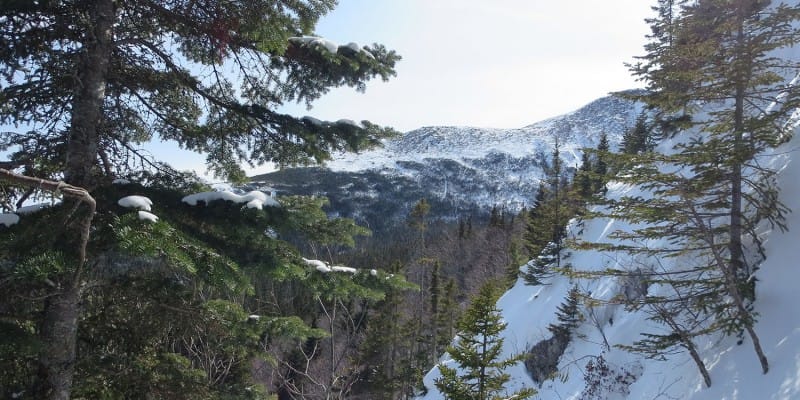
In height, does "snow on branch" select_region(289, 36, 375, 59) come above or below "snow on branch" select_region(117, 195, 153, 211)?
above

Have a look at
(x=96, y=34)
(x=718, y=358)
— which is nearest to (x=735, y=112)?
(x=718, y=358)

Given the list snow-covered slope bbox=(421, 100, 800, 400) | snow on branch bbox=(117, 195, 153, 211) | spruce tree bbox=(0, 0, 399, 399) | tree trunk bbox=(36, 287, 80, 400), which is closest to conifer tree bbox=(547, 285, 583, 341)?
snow-covered slope bbox=(421, 100, 800, 400)

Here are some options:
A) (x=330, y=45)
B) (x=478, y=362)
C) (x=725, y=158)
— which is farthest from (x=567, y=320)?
(x=330, y=45)

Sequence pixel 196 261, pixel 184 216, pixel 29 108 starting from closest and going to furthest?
pixel 196 261 < pixel 184 216 < pixel 29 108

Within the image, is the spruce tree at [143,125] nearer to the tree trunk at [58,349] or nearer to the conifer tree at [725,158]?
the tree trunk at [58,349]

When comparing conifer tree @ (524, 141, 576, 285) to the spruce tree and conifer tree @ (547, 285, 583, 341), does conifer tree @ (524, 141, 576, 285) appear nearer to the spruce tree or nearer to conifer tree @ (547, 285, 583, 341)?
conifer tree @ (547, 285, 583, 341)

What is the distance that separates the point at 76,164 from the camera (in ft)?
13.9

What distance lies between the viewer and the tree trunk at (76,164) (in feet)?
12.7

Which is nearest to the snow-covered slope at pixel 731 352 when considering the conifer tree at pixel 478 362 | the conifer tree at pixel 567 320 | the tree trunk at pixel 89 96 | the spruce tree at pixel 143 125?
the conifer tree at pixel 567 320

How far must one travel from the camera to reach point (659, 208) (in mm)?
7195

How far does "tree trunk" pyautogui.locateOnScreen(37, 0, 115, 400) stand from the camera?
152 inches

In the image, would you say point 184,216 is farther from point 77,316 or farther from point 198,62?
point 198,62

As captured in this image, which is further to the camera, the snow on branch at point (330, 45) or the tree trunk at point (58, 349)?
the snow on branch at point (330, 45)

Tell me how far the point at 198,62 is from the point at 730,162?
299 inches
